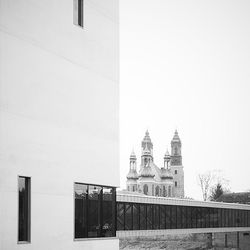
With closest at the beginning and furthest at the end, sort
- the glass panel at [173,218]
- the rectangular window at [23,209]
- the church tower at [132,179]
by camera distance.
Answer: the rectangular window at [23,209] → the glass panel at [173,218] → the church tower at [132,179]

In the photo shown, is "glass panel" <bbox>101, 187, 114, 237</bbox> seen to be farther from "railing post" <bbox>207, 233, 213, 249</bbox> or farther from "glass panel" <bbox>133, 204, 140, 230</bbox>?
"railing post" <bbox>207, 233, 213, 249</bbox>

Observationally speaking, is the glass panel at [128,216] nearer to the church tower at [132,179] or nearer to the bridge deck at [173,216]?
A: the bridge deck at [173,216]

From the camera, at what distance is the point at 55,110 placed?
15906 millimetres

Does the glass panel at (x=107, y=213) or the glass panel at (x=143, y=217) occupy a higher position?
the glass panel at (x=107, y=213)

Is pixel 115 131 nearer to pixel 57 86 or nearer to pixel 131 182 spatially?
pixel 57 86

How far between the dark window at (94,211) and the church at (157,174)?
127193mm

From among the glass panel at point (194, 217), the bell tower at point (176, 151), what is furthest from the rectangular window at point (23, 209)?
the bell tower at point (176, 151)

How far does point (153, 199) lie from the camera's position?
4231cm

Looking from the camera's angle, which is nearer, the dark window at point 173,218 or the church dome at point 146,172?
the dark window at point 173,218

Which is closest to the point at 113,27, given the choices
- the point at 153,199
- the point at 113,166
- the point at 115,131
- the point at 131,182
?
the point at 115,131

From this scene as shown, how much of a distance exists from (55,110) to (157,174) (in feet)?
454

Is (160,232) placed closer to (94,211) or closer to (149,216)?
(149,216)

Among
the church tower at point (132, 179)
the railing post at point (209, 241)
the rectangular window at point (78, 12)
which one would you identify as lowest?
the railing post at point (209, 241)

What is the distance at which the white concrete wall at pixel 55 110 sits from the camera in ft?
46.2
